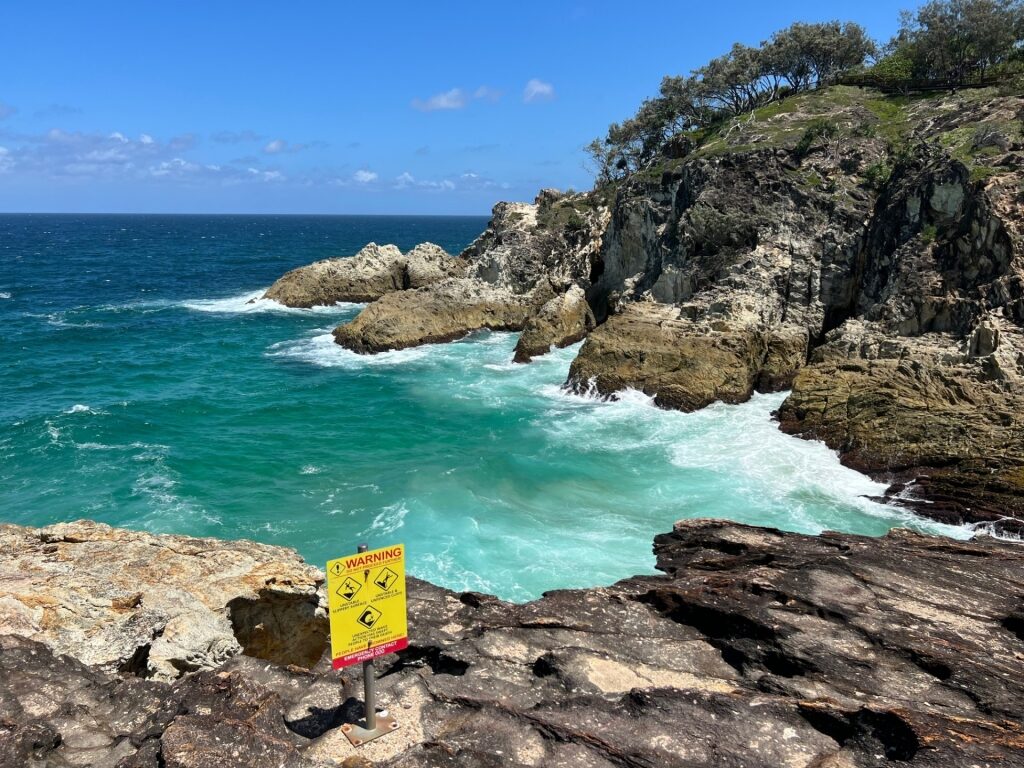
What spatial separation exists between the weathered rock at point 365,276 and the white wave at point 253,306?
2.23 ft

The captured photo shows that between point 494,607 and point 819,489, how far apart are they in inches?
607

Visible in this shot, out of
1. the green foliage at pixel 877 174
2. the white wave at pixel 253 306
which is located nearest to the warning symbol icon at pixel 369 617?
the green foliage at pixel 877 174

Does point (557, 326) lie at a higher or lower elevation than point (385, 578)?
lower

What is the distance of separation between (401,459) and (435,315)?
2212 centimetres

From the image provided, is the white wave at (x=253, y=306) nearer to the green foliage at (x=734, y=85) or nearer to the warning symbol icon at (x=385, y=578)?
the green foliage at (x=734, y=85)

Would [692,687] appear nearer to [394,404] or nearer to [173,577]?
[173,577]

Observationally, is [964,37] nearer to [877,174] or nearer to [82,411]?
[877,174]

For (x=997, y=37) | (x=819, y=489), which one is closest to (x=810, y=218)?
(x=819, y=489)

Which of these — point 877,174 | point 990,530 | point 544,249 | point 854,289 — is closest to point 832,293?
point 854,289

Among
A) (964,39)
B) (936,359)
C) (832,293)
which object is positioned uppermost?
(964,39)

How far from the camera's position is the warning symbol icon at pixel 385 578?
7.42m

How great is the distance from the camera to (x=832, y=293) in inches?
1313

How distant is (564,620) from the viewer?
10.1 metres

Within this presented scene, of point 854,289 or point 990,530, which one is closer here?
point 990,530
